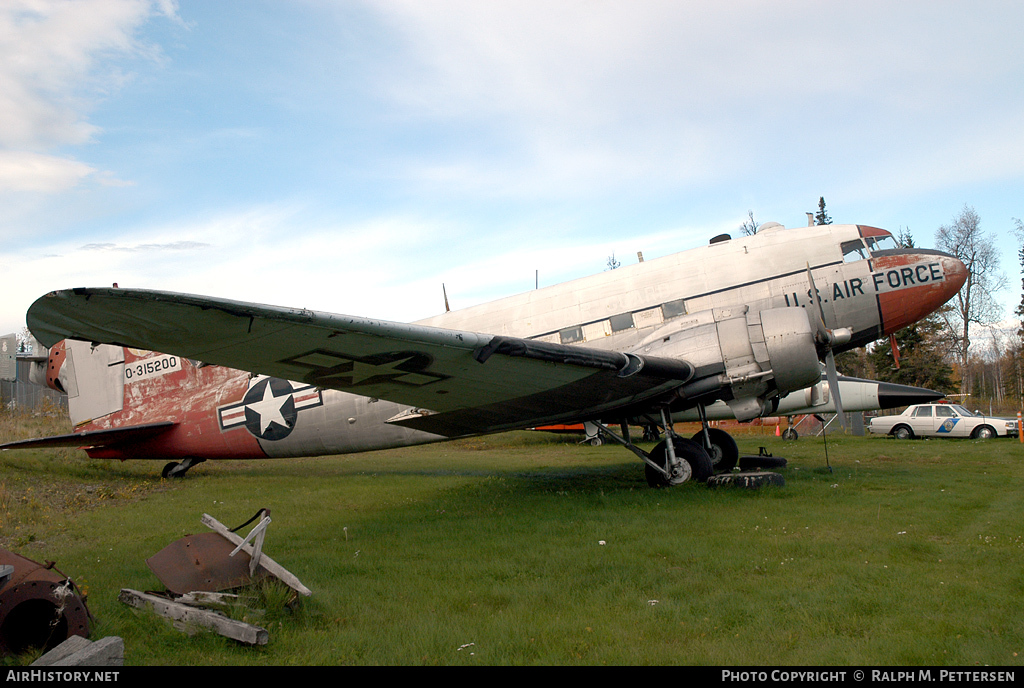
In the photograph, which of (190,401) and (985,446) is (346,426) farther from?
(985,446)

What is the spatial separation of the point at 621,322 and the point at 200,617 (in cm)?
806

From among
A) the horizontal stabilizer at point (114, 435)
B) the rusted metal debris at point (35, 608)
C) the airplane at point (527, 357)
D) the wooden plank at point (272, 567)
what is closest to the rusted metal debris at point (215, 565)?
the wooden plank at point (272, 567)

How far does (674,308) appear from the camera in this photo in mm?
10500

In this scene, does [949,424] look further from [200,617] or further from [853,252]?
[200,617]

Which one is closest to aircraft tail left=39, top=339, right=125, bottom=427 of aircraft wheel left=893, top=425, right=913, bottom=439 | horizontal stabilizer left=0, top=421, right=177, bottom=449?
horizontal stabilizer left=0, top=421, right=177, bottom=449

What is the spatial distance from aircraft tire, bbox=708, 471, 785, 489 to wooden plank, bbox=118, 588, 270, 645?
7.29 meters

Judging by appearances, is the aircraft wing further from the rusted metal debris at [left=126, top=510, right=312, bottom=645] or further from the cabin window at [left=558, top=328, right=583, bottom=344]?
the rusted metal debris at [left=126, top=510, right=312, bottom=645]

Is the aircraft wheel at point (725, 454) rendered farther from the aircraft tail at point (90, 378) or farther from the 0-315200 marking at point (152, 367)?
the aircraft tail at point (90, 378)

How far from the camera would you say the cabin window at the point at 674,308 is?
412 inches

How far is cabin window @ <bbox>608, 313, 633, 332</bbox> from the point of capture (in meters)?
10.7

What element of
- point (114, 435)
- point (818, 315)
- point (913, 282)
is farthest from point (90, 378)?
point (913, 282)

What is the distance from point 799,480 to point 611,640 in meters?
7.68
